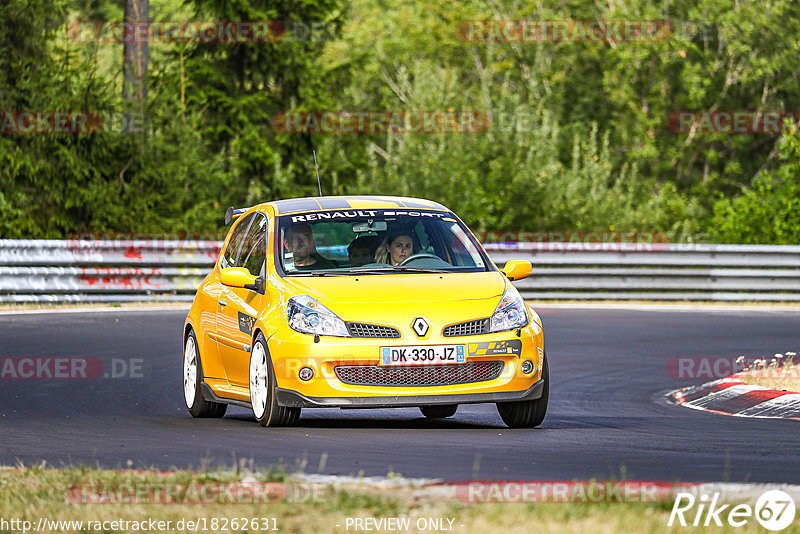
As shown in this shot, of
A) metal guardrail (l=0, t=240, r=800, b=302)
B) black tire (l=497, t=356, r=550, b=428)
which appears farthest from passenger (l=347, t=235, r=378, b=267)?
metal guardrail (l=0, t=240, r=800, b=302)

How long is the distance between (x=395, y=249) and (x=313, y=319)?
4.57ft

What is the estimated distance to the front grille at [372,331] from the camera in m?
9.80

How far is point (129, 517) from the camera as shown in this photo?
19.6 ft

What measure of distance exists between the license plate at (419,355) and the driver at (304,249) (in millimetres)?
1231

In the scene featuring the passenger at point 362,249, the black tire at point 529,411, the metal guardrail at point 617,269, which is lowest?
the metal guardrail at point 617,269

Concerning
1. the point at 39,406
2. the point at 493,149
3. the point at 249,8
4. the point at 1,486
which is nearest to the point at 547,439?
the point at 1,486

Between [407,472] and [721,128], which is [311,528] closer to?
[407,472]

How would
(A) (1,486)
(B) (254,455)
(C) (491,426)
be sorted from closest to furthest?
(A) (1,486)
(B) (254,455)
(C) (491,426)

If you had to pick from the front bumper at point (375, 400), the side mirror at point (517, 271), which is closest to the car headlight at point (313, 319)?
the front bumper at point (375, 400)

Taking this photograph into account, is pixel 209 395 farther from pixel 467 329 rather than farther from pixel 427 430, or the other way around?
pixel 467 329

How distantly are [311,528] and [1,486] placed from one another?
1985 mm

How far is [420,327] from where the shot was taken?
9805mm

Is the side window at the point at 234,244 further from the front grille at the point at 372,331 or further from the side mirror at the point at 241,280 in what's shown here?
the front grille at the point at 372,331

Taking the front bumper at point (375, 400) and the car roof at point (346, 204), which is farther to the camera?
the car roof at point (346, 204)
